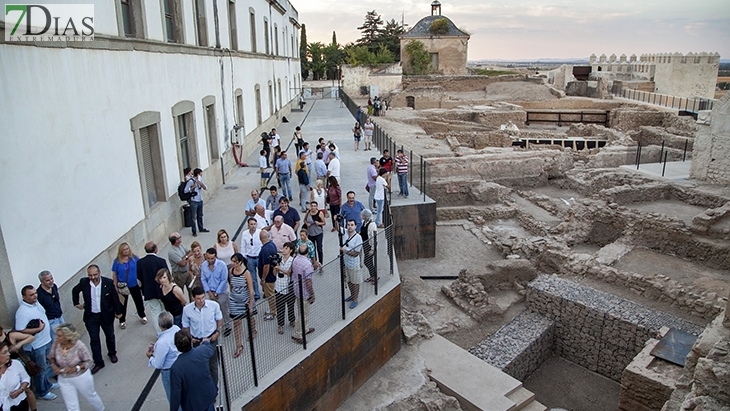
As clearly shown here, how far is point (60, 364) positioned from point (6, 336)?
817 millimetres

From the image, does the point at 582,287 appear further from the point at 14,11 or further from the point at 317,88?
the point at 317,88

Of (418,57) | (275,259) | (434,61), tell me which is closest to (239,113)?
(275,259)

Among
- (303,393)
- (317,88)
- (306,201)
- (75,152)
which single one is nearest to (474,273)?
(306,201)

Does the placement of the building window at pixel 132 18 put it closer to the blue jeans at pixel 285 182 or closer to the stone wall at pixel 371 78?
the blue jeans at pixel 285 182

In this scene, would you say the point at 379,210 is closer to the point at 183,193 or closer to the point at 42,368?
the point at 183,193

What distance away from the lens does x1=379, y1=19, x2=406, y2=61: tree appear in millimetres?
71938

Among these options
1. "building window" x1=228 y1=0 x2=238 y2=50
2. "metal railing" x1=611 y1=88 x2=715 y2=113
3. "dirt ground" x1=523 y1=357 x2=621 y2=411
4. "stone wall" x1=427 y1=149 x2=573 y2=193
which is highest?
"building window" x1=228 y1=0 x2=238 y2=50

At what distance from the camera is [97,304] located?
638cm

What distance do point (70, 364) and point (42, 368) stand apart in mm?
968

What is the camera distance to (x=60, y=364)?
523cm

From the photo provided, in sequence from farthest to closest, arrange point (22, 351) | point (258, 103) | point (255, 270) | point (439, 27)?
1. point (439, 27)
2. point (258, 103)
3. point (255, 270)
4. point (22, 351)

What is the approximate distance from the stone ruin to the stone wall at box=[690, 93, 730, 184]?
0.04 meters

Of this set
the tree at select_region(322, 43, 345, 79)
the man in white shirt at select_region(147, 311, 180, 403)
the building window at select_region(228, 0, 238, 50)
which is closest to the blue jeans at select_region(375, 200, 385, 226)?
the man in white shirt at select_region(147, 311, 180, 403)

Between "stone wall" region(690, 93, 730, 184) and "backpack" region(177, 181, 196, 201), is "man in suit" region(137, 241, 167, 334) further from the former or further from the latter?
"stone wall" region(690, 93, 730, 184)
